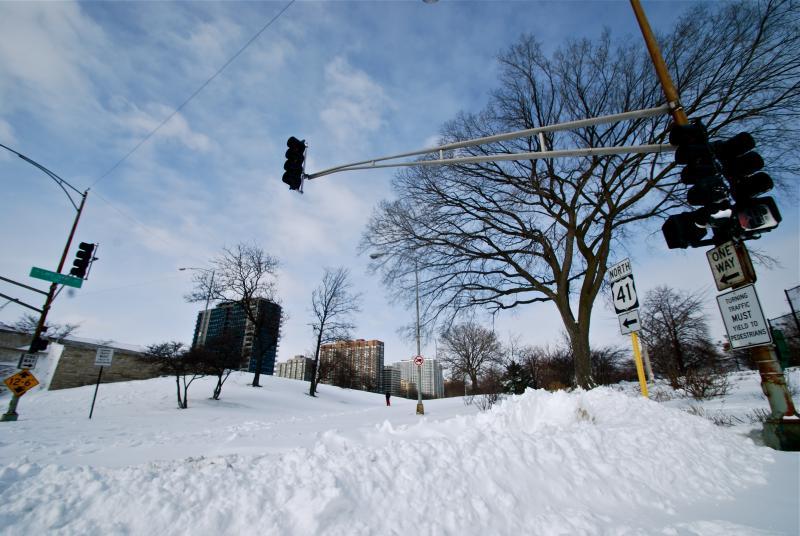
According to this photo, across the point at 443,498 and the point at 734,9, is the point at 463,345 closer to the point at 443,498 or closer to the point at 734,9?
the point at 734,9

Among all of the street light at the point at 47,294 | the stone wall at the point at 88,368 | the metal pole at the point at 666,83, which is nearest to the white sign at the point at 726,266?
the metal pole at the point at 666,83

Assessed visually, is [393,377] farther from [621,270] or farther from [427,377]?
[621,270]

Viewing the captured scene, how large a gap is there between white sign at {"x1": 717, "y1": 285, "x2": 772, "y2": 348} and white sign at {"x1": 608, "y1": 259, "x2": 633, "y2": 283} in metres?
1.61

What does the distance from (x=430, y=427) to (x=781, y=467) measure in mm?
4356

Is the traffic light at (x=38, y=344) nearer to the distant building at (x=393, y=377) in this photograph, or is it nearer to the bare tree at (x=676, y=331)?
the bare tree at (x=676, y=331)

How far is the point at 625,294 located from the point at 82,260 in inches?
691

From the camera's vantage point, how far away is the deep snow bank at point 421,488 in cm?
283

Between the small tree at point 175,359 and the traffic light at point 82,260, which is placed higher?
the traffic light at point 82,260

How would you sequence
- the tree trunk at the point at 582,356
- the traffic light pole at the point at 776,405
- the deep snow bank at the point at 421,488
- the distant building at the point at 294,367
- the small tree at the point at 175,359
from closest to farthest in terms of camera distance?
the deep snow bank at the point at 421,488 < the traffic light pole at the point at 776,405 < the tree trunk at the point at 582,356 < the small tree at the point at 175,359 < the distant building at the point at 294,367

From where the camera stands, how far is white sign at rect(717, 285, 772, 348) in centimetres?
479

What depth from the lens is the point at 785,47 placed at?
9781mm

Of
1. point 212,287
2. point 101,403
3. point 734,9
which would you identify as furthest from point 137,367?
point 734,9

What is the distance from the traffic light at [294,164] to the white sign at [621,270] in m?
6.96

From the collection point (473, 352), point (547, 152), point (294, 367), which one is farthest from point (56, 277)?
point (294, 367)
